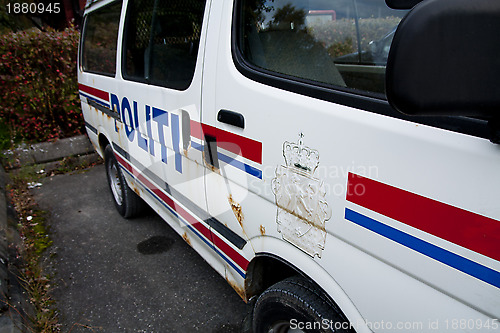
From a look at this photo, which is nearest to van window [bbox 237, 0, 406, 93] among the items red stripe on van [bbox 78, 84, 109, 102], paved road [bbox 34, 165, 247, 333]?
paved road [bbox 34, 165, 247, 333]

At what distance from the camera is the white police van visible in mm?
672

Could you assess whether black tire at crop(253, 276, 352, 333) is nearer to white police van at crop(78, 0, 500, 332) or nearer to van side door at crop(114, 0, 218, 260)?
white police van at crop(78, 0, 500, 332)

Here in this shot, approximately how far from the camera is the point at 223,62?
5.16 feet

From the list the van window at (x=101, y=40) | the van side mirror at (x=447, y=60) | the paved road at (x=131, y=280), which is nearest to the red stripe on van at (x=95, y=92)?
the van window at (x=101, y=40)

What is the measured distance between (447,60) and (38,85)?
590 centimetres

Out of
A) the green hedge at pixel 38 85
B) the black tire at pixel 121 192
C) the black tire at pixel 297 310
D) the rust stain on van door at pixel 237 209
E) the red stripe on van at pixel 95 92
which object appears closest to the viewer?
the black tire at pixel 297 310

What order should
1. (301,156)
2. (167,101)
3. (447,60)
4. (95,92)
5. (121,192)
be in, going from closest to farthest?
(447,60) < (301,156) < (167,101) < (95,92) < (121,192)

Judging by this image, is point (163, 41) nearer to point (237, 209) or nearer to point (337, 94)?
point (237, 209)

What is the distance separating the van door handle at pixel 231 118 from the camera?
148 cm

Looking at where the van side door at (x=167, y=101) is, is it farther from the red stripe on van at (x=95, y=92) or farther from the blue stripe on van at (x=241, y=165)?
the red stripe on van at (x=95, y=92)

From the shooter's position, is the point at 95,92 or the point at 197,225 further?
the point at 95,92

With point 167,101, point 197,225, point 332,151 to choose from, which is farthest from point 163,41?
point 332,151

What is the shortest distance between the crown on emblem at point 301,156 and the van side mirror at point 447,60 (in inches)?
20.8

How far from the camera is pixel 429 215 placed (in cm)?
92
